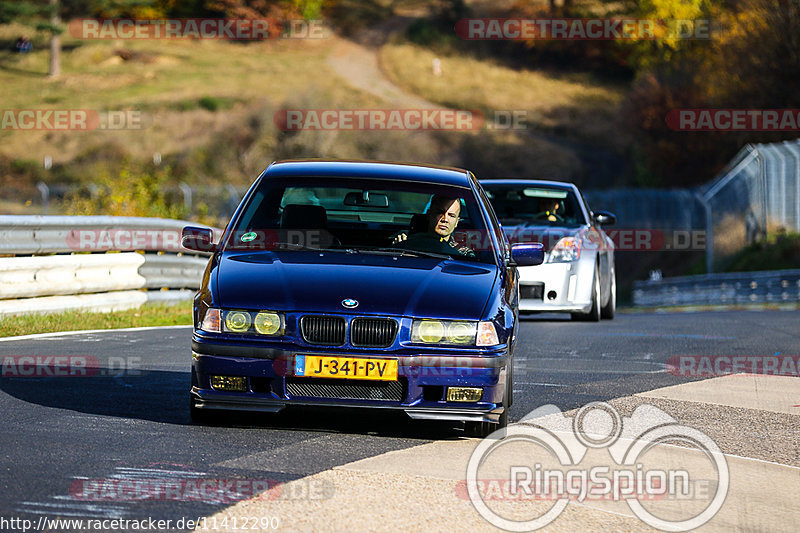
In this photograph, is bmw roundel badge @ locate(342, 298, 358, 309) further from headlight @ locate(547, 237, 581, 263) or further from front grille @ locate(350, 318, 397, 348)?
headlight @ locate(547, 237, 581, 263)

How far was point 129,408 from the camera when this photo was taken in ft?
26.4

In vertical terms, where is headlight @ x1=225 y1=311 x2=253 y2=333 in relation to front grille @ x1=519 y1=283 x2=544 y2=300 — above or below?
below

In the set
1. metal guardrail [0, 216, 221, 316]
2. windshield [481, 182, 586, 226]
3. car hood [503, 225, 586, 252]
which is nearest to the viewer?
metal guardrail [0, 216, 221, 316]

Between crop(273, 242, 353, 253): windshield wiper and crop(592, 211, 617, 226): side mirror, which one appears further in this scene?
crop(592, 211, 617, 226): side mirror

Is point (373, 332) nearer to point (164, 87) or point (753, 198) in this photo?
point (753, 198)

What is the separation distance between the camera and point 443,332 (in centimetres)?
701

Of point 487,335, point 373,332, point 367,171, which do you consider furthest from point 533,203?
point 373,332

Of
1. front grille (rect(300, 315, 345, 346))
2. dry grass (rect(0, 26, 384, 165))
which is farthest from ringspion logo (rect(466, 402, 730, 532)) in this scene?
dry grass (rect(0, 26, 384, 165))

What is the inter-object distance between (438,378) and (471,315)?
39 centimetres

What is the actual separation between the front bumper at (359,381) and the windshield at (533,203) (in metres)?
9.45

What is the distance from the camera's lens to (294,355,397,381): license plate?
22.6 ft

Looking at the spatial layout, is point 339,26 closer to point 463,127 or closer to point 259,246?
point 463,127

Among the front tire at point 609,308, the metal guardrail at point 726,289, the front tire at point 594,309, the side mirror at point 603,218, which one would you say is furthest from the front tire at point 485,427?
the metal guardrail at point 726,289

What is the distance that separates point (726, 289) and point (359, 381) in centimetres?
2320
